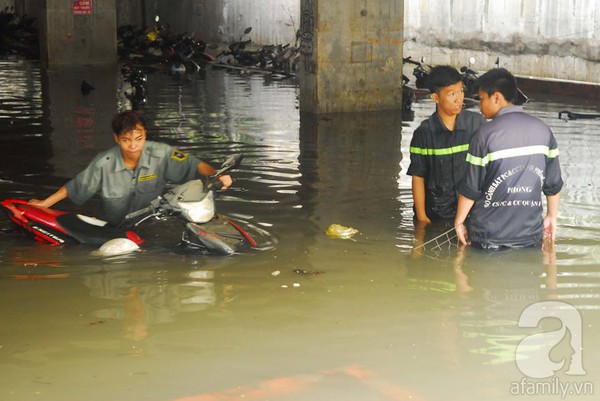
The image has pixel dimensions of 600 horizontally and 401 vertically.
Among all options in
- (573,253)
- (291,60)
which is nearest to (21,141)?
(573,253)

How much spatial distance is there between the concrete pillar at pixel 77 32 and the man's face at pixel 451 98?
71.1 ft

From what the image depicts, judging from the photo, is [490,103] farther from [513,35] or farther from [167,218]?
[513,35]

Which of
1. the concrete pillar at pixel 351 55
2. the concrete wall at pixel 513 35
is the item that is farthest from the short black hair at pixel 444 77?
the concrete wall at pixel 513 35

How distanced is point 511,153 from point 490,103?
0.41 meters

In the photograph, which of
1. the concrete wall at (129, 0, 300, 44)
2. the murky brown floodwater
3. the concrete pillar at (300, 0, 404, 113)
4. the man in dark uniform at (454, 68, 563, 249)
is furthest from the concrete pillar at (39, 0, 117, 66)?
the man in dark uniform at (454, 68, 563, 249)

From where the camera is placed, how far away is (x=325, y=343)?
16.4 feet

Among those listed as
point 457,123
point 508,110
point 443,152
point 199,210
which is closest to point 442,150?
point 443,152

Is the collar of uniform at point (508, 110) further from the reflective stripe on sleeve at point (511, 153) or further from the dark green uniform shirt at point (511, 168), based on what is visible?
the reflective stripe on sleeve at point (511, 153)

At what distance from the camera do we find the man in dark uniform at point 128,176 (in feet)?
23.2

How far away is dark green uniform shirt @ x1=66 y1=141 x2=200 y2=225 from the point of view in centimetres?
708

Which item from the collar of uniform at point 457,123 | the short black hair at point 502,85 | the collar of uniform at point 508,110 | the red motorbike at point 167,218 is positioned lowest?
the red motorbike at point 167,218

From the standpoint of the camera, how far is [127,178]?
7133 millimetres

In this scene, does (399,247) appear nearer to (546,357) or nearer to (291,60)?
(546,357)
